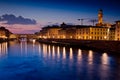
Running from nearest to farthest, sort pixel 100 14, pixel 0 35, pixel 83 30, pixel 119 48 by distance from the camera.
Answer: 1. pixel 119 48
2. pixel 83 30
3. pixel 100 14
4. pixel 0 35

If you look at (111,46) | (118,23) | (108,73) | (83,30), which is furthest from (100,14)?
(108,73)

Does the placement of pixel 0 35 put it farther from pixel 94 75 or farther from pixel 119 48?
pixel 94 75

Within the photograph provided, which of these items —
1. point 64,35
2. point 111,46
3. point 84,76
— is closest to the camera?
point 84,76

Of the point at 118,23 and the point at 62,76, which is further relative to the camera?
the point at 118,23

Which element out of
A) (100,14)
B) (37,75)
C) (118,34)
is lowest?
(37,75)

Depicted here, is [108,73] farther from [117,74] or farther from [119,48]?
[119,48]

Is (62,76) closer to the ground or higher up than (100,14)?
closer to the ground

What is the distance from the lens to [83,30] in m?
131

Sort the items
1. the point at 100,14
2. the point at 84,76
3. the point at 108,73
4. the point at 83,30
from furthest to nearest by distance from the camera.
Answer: the point at 100,14, the point at 83,30, the point at 108,73, the point at 84,76

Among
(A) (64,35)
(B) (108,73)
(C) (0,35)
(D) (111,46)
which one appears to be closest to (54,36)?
(A) (64,35)

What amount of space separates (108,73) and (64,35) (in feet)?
442

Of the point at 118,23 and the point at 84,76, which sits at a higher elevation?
the point at 118,23

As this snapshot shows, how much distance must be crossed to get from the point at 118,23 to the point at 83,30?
29.5 metres

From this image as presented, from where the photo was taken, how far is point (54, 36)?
189 meters
